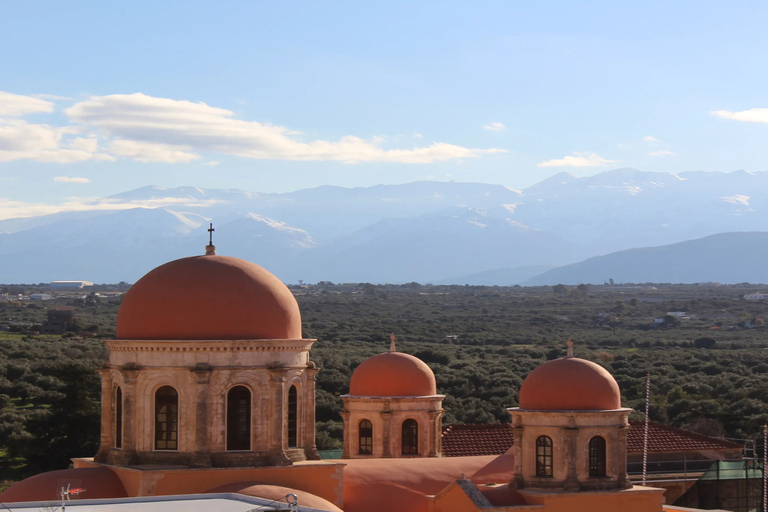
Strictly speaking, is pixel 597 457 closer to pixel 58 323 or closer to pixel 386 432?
pixel 386 432

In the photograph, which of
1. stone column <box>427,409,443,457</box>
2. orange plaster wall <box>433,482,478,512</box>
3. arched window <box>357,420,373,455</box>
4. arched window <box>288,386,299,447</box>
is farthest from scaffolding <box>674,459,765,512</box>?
arched window <box>288,386,299,447</box>

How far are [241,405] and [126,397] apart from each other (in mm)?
2151

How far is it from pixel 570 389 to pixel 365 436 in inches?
287

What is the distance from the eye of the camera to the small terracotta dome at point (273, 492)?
65.6ft

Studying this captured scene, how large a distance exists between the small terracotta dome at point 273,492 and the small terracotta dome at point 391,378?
24.7 ft

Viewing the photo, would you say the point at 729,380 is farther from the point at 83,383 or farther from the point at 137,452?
the point at 137,452

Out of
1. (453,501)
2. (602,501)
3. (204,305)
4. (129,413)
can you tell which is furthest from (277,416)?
(602,501)

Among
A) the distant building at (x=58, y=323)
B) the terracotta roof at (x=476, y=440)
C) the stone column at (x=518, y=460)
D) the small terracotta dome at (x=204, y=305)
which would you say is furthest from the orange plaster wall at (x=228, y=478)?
the distant building at (x=58, y=323)

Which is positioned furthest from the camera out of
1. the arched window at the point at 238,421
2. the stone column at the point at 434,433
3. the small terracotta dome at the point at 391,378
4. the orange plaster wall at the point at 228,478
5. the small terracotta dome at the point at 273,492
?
the stone column at the point at 434,433

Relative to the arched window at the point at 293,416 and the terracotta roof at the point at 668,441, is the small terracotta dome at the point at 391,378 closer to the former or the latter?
the arched window at the point at 293,416

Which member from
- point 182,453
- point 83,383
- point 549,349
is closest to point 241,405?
point 182,453

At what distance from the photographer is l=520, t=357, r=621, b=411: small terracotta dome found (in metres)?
22.7

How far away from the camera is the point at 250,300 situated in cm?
2175

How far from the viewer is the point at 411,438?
28469 mm
